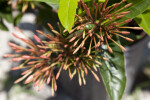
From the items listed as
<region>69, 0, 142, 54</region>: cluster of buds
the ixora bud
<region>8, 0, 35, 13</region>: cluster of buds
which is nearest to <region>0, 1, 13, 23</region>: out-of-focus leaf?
<region>8, 0, 35, 13</region>: cluster of buds

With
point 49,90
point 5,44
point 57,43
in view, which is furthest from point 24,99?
point 57,43

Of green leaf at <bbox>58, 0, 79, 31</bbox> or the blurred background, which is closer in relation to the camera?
green leaf at <bbox>58, 0, 79, 31</bbox>

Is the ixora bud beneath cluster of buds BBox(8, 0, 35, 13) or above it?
beneath

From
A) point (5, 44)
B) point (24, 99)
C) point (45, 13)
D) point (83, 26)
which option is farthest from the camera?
point (5, 44)

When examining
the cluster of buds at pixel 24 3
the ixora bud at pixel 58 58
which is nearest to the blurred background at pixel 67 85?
the cluster of buds at pixel 24 3

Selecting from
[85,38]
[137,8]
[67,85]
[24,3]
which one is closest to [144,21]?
[137,8]

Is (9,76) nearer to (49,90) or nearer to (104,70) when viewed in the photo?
(49,90)

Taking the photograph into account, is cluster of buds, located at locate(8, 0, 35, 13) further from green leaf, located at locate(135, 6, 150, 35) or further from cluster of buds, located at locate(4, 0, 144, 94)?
green leaf, located at locate(135, 6, 150, 35)
